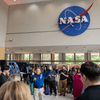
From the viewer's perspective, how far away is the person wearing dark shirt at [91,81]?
1.00 metres

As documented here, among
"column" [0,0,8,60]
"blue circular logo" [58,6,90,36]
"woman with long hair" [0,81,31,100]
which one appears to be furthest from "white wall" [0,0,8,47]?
"woman with long hair" [0,81,31,100]

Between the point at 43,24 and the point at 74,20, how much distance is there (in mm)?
1737

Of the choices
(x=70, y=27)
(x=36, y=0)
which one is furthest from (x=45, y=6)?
(x=70, y=27)

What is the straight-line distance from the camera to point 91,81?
1.17 m

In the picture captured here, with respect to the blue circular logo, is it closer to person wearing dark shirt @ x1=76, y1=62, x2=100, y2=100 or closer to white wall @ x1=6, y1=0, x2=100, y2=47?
white wall @ x1=6, y1=0, x2=100, y2=47

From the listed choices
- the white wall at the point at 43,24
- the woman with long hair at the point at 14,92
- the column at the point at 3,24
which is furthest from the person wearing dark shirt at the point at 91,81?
the column at the point at 3,24

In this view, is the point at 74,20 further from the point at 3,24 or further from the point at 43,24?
the point at 3,24

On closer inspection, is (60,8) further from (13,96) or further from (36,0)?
(13,96)

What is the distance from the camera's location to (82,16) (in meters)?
5.30

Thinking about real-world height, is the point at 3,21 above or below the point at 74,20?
above

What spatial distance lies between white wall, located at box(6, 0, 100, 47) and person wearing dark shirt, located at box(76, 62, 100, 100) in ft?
13.8

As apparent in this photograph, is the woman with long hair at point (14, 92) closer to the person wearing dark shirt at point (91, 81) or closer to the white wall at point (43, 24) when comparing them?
the person wearing dark shirt at point (91, 81)

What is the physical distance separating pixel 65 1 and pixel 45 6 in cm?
118

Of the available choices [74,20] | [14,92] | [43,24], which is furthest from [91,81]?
[43,24]
